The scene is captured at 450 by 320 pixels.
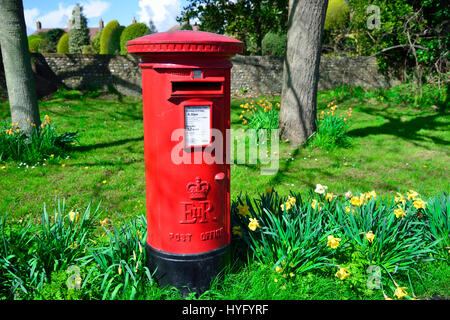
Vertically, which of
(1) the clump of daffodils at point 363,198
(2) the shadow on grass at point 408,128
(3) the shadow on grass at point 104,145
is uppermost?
(1) the clump of daffodils at point 363,198

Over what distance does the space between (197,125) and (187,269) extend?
3.46ft

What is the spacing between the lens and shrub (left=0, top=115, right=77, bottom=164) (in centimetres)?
575

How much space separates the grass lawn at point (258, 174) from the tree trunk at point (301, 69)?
44 cm

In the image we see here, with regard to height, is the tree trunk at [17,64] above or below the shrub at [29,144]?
above

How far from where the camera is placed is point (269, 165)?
603 cm

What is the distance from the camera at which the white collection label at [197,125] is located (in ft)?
8.55

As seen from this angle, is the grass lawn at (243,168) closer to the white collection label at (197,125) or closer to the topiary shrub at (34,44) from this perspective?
the white collection label at (197,125)

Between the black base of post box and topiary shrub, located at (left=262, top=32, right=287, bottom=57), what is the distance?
14.3m

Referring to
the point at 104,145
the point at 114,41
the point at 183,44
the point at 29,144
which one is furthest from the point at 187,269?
the point at 114,41

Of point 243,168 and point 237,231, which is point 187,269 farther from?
point 243,168

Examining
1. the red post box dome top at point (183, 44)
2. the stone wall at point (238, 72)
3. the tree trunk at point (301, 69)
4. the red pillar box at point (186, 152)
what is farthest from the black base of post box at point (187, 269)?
the stone wall at point (238, 72)

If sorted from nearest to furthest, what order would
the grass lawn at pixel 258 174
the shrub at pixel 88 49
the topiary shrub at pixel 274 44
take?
the grass lawn at pixel 258 174 < the topiary shrub at pixel 274 44 < the shrub at pixel 88 49

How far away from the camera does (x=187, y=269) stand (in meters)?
2.82

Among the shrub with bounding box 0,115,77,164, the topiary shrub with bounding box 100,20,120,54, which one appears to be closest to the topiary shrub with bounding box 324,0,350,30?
the topiary shrub with bounding box 100,20,120,54
